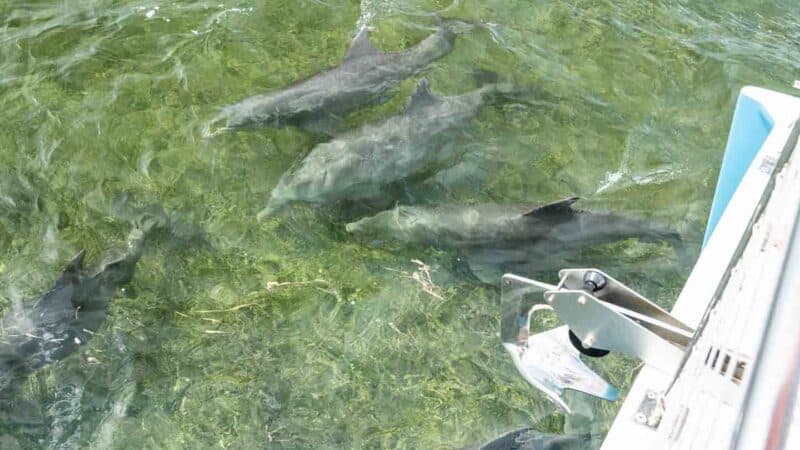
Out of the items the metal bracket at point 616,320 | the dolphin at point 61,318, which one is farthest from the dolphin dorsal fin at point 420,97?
the metal bracket at point 616,320

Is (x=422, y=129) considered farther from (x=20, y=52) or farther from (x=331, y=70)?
(x=20, y=52)

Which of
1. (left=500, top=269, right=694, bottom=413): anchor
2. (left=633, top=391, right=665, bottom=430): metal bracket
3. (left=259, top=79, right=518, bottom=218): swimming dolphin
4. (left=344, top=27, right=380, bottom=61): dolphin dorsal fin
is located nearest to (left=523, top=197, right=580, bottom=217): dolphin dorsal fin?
(left=259, top=79, right=518, bottom=218): swimming dolphin

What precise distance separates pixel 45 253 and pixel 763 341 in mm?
4563

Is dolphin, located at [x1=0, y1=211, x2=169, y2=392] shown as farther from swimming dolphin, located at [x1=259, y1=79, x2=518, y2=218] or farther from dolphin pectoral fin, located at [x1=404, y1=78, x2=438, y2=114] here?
dolphin pectoral fin, located at [x1=404, y1=78, x2=438, y2=114]

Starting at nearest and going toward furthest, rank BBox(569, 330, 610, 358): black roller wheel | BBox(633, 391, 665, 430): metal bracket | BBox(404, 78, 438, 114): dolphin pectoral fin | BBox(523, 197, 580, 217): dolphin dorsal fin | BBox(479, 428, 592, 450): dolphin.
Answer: BBox(633, 391, 665, 430): metal bracket
BBox(569, 330, 610, 358): black roller wheel
BBox(479, 428, 592, 450): dolphin
BBox(523, 197, 580, 217): dolphin dorsal fin
BBox(404, 78, 438, 114): dolphin pectoral fin

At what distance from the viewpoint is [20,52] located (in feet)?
22.1

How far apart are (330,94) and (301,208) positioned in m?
1.04

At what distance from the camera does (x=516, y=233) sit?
511cm

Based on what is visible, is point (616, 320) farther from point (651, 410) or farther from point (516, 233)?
point (516, 233)

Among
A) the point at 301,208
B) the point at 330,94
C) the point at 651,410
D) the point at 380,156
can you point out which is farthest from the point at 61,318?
the point at 651,410

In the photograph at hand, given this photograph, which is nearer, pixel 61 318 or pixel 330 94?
pixel 61 318

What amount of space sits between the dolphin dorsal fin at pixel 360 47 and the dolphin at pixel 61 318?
243cm

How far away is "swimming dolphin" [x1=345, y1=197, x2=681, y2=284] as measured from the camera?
5078 millimetres

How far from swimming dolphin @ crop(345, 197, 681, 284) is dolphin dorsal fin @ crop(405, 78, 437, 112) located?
1.01 metres
